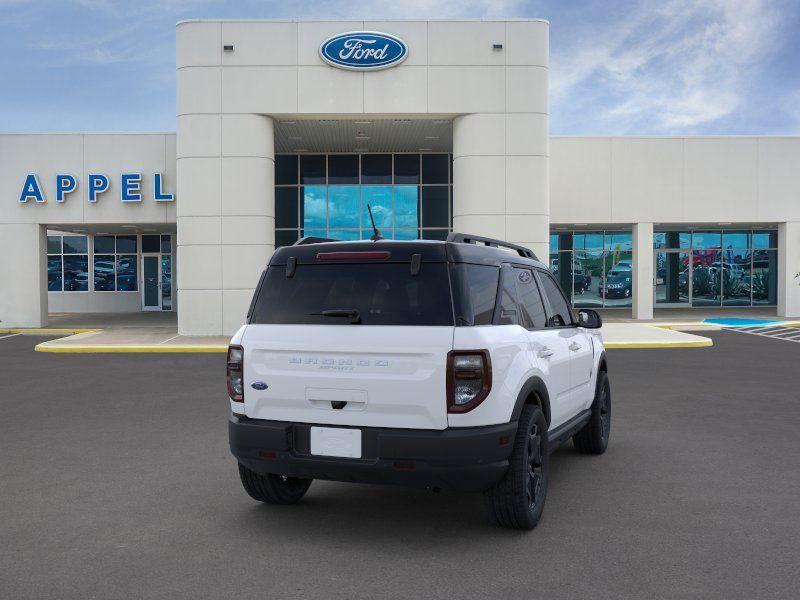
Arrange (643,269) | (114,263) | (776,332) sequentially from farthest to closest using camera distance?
(114,263)
(643,269)
(776,332)

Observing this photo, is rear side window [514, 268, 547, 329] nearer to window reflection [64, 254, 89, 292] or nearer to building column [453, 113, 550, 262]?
building column [453, 113, 550, 262]

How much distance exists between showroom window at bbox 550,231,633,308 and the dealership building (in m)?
0.14

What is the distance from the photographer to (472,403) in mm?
4129

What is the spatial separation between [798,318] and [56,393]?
2350 cm

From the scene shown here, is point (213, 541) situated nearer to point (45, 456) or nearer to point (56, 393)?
point (45, 456)

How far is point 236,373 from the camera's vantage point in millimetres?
4633

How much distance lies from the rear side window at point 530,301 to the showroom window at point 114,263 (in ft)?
91.6

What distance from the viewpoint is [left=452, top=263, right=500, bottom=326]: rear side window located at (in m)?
4.23

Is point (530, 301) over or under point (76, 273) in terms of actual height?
under

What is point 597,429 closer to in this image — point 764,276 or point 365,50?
point 365,50

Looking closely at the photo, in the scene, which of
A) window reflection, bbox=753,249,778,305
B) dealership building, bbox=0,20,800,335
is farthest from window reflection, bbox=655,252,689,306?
window reflection, bbox=753,249,778,305

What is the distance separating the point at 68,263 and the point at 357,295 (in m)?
29.6

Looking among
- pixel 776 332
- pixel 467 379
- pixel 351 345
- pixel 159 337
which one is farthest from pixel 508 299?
pixel 776 332

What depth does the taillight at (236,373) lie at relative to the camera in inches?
181
